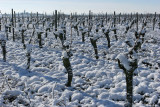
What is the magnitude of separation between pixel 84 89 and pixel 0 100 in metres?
3.18

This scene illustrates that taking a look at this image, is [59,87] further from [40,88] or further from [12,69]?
[12,69]

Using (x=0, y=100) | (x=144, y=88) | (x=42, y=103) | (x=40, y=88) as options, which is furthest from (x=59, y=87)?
(x=144, y=88)

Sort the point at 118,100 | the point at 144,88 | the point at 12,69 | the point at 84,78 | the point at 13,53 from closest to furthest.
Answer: the point at 118,100, the point at 144,88, the point at 84,78, the point at 12,69, the point at 13,53

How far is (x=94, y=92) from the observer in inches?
261

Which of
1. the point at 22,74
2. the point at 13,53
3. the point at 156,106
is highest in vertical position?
the point at 13,53

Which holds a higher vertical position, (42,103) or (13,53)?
(13,53)

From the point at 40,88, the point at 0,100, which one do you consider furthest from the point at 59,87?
the point at 0,100

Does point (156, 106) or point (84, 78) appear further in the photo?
point (84, 78)

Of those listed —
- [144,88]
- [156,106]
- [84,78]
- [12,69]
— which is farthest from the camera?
[12,69]

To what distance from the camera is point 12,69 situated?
9.22 m

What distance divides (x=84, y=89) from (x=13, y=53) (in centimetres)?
810

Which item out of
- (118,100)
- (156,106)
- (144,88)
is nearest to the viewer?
(156,106)

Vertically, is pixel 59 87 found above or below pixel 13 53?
below

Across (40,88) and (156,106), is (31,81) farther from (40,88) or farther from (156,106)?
(156,106)
